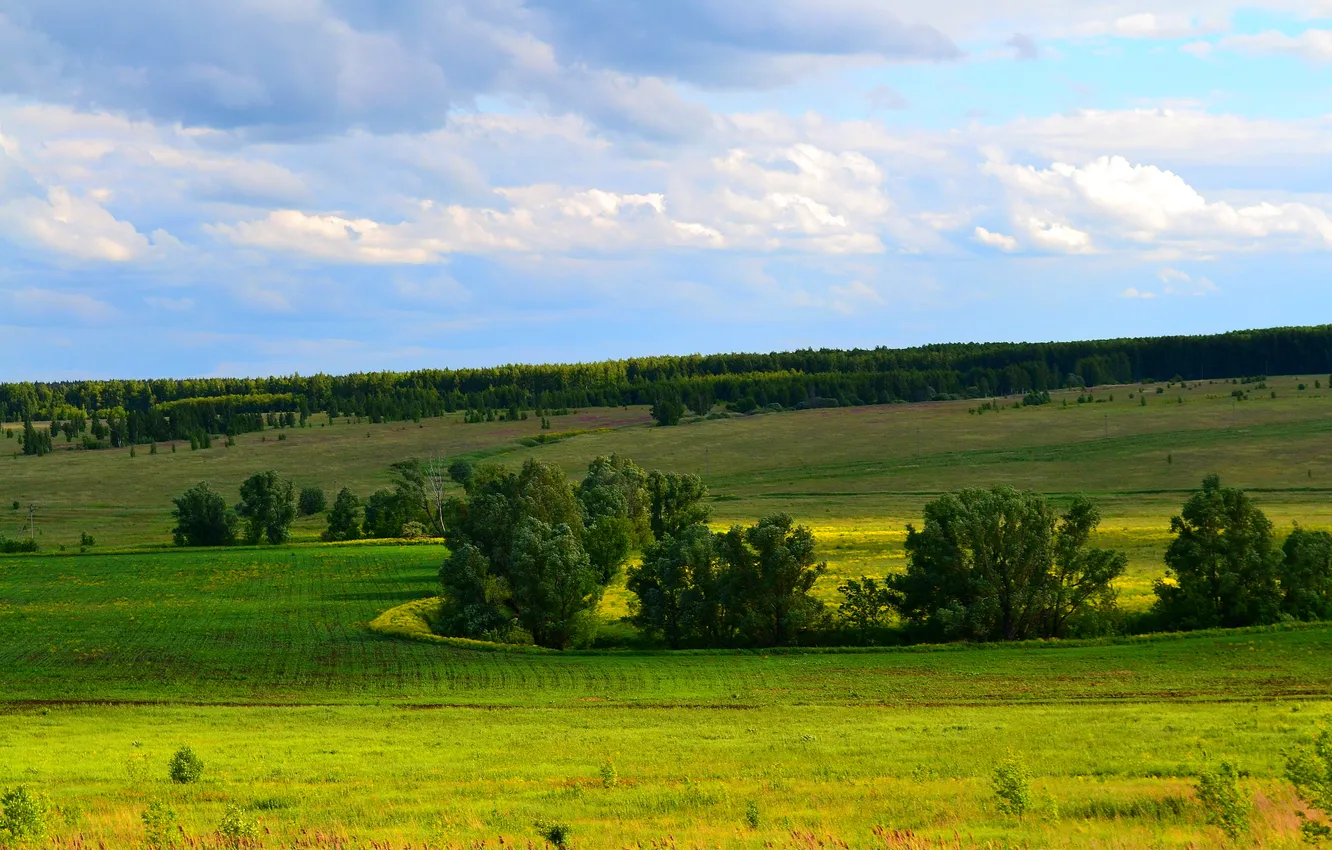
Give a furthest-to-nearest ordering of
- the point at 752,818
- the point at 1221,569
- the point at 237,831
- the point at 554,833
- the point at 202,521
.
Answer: the point at 202,521
the point at 1221,569
the point at 752,818
the point at 554,833
the point at 237,831

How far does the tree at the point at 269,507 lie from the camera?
4656 inches

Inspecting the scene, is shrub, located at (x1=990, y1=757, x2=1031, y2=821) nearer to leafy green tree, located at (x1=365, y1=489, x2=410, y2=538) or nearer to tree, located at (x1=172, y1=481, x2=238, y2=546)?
leafy green tree, located at (x1=365, y1=489, x2=410, y2=538)

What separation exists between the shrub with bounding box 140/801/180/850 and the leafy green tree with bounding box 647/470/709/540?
8635 centimetres

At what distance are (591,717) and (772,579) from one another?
24514mm

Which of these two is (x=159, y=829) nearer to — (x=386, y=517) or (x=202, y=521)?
(x=386, y=517)

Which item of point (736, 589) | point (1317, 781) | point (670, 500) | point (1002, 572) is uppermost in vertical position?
point (1317, 781)

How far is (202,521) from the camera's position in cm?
11762

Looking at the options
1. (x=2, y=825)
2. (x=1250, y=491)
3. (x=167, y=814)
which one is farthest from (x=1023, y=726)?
(x=1250, y=491)

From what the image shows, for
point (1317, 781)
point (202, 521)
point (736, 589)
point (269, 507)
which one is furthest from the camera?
point (269, 507)

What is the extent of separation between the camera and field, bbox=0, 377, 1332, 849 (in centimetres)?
1870

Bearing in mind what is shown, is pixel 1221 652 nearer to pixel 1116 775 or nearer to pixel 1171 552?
pixel 1171 552

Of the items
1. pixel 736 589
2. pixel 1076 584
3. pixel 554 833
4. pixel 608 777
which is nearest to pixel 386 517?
pixel 736 589

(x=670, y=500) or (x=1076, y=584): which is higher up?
(x=670, y=500)

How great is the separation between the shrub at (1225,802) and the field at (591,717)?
0.28 meters
